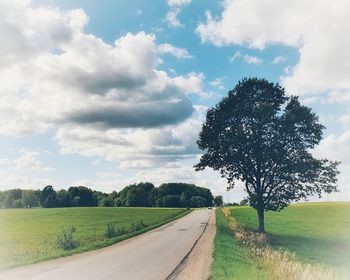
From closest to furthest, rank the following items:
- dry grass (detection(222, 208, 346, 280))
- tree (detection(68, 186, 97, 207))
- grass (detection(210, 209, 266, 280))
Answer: dry grass (detection(222, 208, 346, 280)) < grass (detection(210, 209, 266, 280)) < tree (detection(68, 186, 97, 207))

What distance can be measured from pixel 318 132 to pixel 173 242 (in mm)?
19186

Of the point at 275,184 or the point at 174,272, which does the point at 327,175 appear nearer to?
the point at 275,184

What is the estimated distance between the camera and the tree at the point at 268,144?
39.9 metres

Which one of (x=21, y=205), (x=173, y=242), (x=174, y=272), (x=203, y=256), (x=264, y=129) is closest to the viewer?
(x=174, y=272)

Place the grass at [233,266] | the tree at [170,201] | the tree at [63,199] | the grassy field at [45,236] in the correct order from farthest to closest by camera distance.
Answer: the tree at [170,201]
the tree at [63,199]
the grassy field at [45,236]
the grass at [233,266]

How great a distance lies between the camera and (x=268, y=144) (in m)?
40.1

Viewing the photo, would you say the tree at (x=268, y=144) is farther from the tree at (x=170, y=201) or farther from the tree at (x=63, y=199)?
the tree at (x=170, y=201)

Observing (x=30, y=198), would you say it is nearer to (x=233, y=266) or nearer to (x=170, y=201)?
(x=170, y=201)

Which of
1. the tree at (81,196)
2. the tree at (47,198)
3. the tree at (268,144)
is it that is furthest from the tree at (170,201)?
the tree at (268,144)

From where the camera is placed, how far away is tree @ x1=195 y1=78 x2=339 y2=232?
3991cm

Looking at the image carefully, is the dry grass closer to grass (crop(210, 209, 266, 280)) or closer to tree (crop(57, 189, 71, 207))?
grass (crop(210, 209, 266, 280))

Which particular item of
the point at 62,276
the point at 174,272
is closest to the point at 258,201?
the point at 174,272

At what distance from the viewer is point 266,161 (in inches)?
1590

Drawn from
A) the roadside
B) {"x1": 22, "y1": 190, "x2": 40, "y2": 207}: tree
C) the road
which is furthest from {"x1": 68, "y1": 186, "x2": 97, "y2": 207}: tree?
the roadside
